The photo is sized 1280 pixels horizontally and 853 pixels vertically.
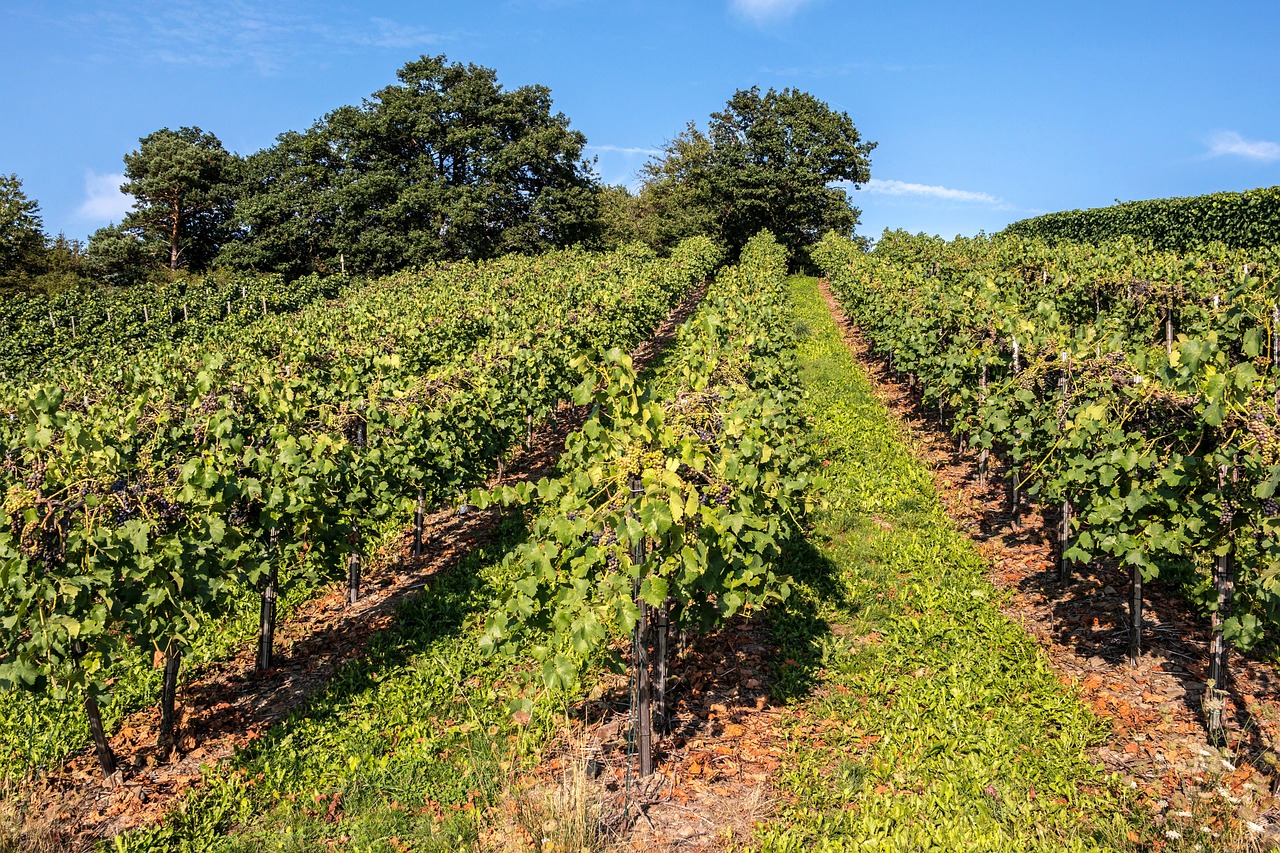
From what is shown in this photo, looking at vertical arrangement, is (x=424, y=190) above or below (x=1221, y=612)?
above

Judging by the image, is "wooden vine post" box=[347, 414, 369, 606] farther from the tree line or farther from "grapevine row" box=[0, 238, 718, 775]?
the tree line

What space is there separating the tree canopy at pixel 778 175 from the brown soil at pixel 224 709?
4537 cm

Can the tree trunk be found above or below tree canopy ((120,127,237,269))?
below

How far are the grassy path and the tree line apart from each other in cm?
4394

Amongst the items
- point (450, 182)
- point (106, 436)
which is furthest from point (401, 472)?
point (450, 182)

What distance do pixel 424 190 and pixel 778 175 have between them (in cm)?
2311

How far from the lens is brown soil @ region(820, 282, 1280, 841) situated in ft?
16.3

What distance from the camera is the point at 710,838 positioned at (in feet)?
15.9

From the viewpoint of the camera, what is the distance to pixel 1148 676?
245 inches

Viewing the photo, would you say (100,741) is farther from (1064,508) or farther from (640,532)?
(1064,508)

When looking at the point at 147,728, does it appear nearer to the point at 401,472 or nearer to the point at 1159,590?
the point at 401,472

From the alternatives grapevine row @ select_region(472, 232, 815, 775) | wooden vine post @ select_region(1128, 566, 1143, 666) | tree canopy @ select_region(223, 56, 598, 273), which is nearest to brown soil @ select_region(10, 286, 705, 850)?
grapevine row @ select_region(472, 232, 815, 775)

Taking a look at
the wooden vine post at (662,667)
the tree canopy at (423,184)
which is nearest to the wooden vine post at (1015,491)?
the wooden vine post at (662,667)

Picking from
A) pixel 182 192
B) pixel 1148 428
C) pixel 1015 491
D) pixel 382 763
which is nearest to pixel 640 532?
pixel 382 763
